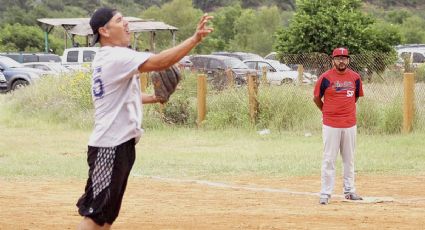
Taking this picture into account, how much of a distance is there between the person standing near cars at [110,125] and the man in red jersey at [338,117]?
5682 mm

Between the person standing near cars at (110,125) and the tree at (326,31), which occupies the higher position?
the person standing near cars at (110,125)

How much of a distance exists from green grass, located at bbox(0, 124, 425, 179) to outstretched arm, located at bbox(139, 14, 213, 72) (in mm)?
9463

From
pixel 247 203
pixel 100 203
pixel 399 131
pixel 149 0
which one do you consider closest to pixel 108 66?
pixel 100 203

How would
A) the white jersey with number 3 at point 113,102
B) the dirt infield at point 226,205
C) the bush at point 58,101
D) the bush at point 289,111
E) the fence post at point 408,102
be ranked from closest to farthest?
the white jersey with number 3 at point 113,102 < the dirt infield at point 226,205 < the fence post at point 408,102 < the bush at point 289,111 < the bush at point 58,101

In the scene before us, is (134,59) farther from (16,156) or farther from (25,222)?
(16,156)

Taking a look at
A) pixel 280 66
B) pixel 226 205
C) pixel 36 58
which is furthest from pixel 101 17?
pixel 36 58

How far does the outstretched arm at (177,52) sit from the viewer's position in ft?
21.6

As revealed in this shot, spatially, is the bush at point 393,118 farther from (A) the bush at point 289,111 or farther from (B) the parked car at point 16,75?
(B) the parked car at point 16,75

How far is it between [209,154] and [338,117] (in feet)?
22.8

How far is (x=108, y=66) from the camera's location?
6.96 m

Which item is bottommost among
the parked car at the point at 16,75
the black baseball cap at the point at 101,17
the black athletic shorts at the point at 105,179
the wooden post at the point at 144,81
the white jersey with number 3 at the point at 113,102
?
the parked car at the point at 16,75

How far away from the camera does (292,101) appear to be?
23.1m

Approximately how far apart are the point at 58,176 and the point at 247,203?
4643 millimetres

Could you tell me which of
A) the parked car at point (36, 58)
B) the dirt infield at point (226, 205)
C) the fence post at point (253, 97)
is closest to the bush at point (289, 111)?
the fence post at point (253, 97)
